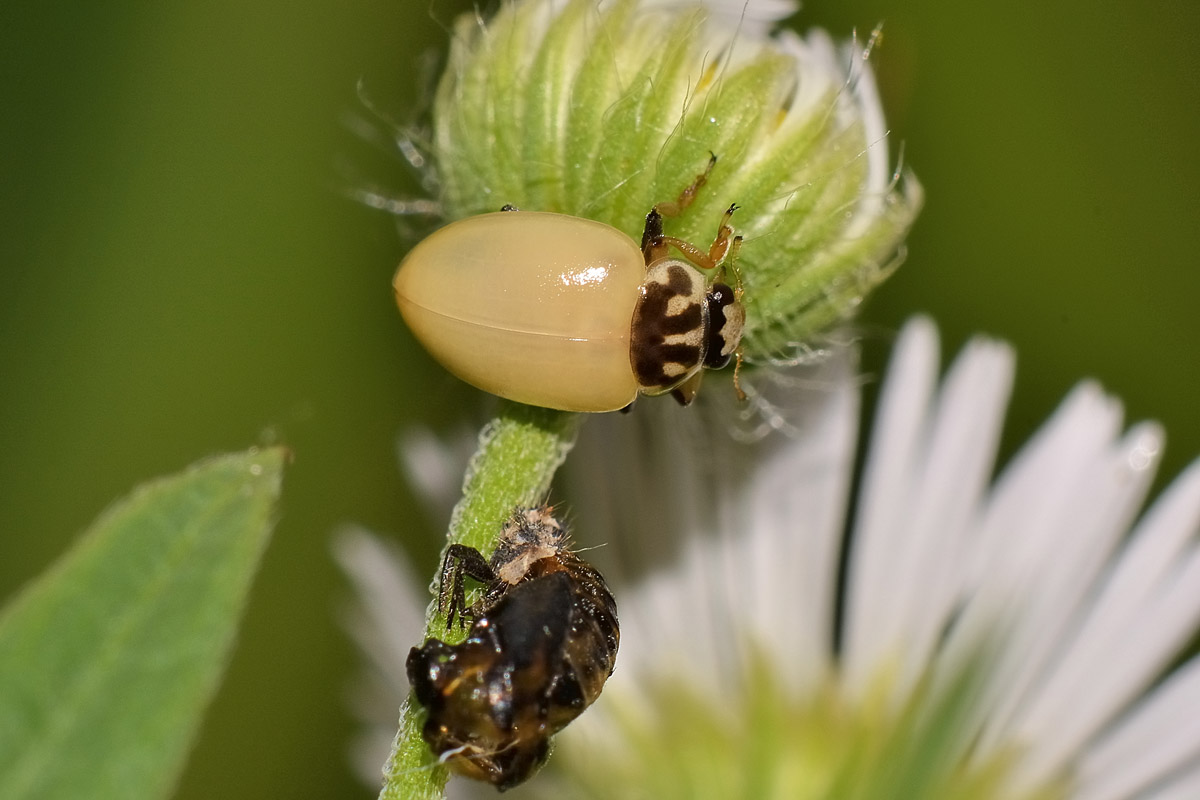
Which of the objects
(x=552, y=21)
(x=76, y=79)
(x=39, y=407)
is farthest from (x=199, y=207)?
(x=552, y=21)

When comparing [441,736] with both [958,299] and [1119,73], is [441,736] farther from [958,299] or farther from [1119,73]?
[1119,73]

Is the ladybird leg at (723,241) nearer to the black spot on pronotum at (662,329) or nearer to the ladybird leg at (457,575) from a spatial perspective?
the black spot on pronotum at (662,329)

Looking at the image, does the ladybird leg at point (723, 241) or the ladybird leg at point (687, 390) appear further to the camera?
the ladybird leg at point (687, 390)

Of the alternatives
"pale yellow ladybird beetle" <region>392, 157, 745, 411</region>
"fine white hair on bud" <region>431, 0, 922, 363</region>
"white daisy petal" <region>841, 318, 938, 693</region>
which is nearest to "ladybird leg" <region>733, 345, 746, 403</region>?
"fine white hair on bud" <region>431, 0, 922, 363</region>

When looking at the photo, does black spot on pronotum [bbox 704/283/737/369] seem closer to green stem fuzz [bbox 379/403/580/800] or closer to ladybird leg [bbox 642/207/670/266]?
ladybird leg [bbox 642/207/670/266]

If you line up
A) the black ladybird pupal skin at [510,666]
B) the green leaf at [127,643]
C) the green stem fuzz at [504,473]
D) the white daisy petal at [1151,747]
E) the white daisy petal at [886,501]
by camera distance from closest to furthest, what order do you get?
1. the green leaf at [127,643]
2. the black ladybird pupal skin at [510,666]
3. the green stem fuzz at [504,473]
4. the white daisy petal at [1151,747]
5. the white daisy petal at [886,501]

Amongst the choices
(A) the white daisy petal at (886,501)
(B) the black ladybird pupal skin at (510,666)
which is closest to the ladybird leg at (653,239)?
(B) the black ladybird pupal skin at (510,666)

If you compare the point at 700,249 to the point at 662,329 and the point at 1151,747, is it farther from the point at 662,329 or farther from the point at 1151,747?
the point at 1151,747
